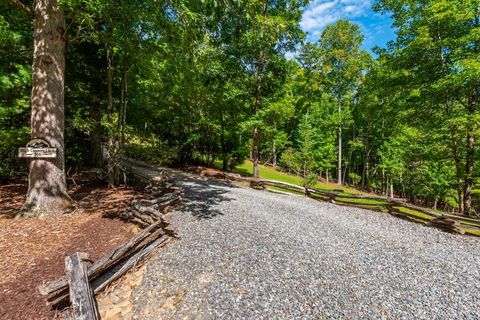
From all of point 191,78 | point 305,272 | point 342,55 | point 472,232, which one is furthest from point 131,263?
point 342,55

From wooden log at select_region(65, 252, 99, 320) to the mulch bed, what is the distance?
0.41m

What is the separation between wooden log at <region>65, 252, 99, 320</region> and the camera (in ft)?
9.53

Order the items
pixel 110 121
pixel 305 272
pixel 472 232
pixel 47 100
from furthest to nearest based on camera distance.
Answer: pixel 110 121 → pixel 472 232 → pixel 47 100 → pixel 305 272

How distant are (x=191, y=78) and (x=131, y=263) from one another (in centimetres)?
1157

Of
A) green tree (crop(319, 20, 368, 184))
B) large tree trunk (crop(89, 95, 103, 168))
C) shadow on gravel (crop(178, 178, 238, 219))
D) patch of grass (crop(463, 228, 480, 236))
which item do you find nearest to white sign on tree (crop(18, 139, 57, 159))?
shadow on gravel (crop(178, 178, 238, 219))

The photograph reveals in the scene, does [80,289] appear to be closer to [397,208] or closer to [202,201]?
[202,201]

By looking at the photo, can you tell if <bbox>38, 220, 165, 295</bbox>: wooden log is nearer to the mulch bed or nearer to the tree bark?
the mulch bed

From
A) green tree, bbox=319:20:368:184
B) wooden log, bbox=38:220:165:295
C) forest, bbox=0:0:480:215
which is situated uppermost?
green tree, bbox=319:20:368:184

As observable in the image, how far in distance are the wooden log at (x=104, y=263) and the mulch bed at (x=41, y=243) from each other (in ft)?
1.27

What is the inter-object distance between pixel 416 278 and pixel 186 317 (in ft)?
13.2

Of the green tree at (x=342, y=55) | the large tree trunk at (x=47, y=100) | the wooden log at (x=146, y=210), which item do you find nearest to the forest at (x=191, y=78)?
the large tree trunk at (x=47, y=100)

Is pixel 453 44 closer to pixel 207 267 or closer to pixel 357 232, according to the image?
pixel 357 232

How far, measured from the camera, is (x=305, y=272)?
404 centimetres

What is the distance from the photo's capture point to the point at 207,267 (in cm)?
412
